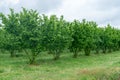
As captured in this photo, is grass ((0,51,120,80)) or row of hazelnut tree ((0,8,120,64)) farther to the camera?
row of hazelnut tree ((0,8,120,64))

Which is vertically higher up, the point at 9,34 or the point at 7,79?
the point at 9,34

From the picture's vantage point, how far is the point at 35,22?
3559cm

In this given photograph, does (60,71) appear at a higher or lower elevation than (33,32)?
lower

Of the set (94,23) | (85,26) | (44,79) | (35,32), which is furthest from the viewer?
(94,23)

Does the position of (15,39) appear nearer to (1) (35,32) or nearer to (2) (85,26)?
(1) (35,32)

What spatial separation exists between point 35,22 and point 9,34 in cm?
356

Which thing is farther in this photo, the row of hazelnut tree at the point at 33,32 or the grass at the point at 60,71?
the row of hazelnut tree at the point at 33,32

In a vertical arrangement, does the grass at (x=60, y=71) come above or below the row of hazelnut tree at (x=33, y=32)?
below

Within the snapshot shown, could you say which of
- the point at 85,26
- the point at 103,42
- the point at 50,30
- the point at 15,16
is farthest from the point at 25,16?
the point at 103,42

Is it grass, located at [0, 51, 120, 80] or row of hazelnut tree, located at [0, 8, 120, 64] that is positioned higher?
row of hazelnut tree, located at [0, 8, 120, 64]

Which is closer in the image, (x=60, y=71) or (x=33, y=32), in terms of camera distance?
(x=60, y=71)

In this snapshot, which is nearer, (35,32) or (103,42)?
(35,32)

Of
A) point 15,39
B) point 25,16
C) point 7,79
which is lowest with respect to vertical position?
point 7,79

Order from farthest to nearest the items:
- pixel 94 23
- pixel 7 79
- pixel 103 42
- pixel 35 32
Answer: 1. pixel 103 42
2. pixel 94 23
3. pixel 35 32
4. pixel 7 79
